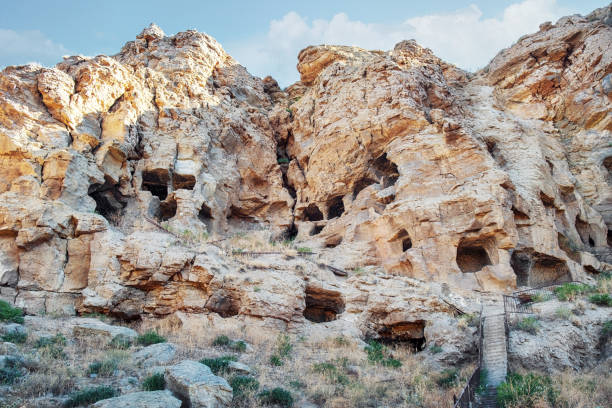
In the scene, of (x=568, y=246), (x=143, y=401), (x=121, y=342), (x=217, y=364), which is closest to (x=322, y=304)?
(x=217, y=364)

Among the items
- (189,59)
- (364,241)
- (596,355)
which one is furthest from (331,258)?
(189,59)

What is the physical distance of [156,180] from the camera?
22156 mm

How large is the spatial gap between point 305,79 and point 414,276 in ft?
69.9

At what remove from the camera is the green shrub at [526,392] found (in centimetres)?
755

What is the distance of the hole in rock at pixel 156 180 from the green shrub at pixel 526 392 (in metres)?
18.6

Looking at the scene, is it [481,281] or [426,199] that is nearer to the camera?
[481,281]

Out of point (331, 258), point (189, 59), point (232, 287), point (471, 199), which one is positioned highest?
point (189, 59)

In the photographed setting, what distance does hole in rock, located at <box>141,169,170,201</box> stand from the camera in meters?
21.4

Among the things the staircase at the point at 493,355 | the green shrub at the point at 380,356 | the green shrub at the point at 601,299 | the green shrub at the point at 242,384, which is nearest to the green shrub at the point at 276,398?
the green shrub at the point at 242,384

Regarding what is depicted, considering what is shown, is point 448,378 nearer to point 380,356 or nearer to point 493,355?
point 493,355

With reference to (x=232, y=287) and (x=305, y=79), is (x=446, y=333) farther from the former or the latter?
(x=305, y=79)

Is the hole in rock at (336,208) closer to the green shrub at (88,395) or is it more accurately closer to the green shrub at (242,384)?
the green shrub at (242,384)

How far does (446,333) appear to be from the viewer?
39.0ft

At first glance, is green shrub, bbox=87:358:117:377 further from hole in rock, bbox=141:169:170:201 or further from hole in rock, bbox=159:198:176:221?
hole in rock, bbox=141:169:170:201
